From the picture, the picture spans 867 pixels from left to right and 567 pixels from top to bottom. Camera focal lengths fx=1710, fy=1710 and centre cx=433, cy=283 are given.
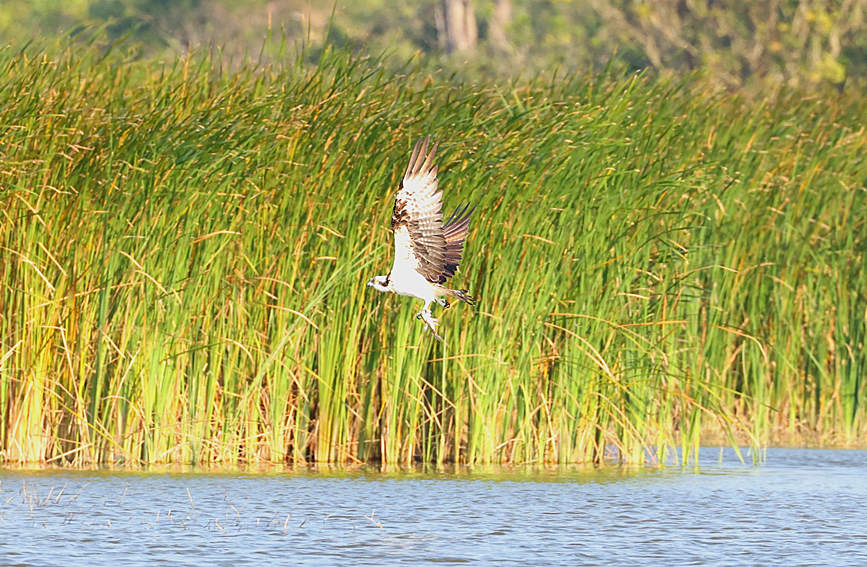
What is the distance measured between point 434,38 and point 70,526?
31366 mm

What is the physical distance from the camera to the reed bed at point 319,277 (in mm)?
10305

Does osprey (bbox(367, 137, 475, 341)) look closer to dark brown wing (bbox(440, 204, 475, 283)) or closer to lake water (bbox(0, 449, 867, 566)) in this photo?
dark brown wing (bbox(440, 204, 475, 283))

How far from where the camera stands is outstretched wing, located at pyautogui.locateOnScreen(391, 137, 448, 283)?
334 inches

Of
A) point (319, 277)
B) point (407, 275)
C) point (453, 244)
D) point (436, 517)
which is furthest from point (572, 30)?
point (407, 275)

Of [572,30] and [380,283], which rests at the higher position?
[572,30]

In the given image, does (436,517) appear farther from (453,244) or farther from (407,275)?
(453,244)

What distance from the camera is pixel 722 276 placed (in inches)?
480

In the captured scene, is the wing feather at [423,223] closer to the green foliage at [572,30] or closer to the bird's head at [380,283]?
the bird's head at [380,283]

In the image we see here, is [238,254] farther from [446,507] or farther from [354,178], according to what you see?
[446,507]

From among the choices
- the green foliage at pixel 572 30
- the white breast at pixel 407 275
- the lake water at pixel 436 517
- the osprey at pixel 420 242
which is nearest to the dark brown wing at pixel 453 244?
the osprey at pixel 420 242

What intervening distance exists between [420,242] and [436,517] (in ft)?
4.78

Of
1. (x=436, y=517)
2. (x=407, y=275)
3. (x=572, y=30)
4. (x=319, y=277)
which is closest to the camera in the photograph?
(x=407, y=275)

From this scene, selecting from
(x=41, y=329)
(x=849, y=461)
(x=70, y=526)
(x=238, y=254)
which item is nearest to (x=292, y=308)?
(x=238, y=254)

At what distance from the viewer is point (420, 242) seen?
28.2 ft
